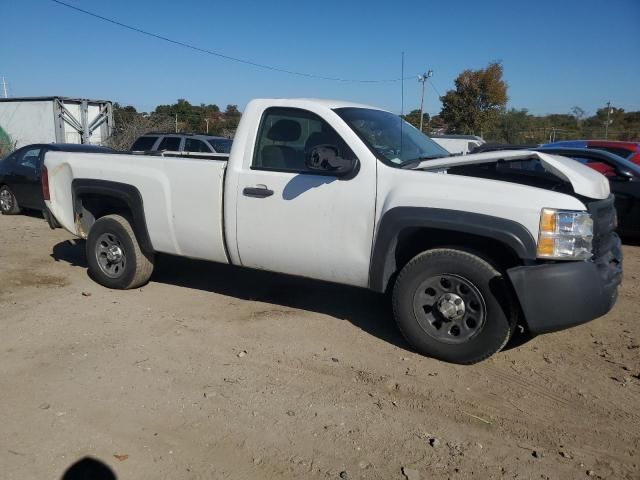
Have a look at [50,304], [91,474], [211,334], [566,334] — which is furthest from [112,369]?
[566,334]

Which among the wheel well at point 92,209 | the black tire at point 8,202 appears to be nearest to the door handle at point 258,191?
the wheel well at point 92,209

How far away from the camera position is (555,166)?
3799 millimetres

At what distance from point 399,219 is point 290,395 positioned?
144 cm

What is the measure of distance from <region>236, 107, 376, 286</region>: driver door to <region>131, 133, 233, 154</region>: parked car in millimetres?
7217

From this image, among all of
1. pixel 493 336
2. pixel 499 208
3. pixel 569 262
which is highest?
pixel 499 208

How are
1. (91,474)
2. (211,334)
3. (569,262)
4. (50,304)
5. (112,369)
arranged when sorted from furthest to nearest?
(50,304)
(211,334)
(112,369)
(569,262)
(91,474)

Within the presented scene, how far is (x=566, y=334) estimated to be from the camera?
4.65 meters

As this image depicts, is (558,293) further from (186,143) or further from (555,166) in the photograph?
(186,143)

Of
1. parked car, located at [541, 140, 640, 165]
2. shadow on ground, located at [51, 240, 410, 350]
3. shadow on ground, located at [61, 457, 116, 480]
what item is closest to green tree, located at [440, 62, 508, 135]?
parked car, located at [541, 140, 640, 165]

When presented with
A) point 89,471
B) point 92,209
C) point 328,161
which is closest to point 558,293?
point 328,161

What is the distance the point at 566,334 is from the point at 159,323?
3508 mm

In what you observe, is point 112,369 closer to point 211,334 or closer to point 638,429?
point 211,334

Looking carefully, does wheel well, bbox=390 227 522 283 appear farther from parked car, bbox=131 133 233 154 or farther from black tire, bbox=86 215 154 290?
parked car, bbox=131 133 233 154

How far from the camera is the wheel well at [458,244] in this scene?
3.90 metres
